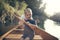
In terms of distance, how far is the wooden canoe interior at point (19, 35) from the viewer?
10.3ft

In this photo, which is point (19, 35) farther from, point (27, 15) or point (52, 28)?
point (52, 28)

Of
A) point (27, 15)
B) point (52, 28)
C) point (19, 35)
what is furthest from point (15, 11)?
point (52, 28)

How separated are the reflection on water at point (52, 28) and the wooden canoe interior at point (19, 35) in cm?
5

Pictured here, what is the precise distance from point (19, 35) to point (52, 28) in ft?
1.56

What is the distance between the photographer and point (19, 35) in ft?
10.5

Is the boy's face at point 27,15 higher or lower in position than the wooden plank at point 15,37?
higher

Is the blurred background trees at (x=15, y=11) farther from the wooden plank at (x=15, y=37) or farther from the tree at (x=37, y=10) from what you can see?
the wooden plank at (x=15, y=37)

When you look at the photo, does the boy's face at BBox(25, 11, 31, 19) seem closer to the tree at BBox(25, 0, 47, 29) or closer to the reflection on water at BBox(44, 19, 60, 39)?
the tree at BBox(25, 0, 47, 29)

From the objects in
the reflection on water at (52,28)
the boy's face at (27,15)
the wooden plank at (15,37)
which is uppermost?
the boy's face at (27,15)

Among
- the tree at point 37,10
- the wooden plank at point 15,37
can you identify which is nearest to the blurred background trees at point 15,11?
the tree at point 37,10

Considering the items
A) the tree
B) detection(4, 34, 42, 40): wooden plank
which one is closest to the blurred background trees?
the tree

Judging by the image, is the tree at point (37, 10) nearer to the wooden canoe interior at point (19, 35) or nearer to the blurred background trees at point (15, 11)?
the blurred background trees at point (15, 11)

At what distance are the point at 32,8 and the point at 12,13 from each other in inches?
11.8

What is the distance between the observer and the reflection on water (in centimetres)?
Result: 312
